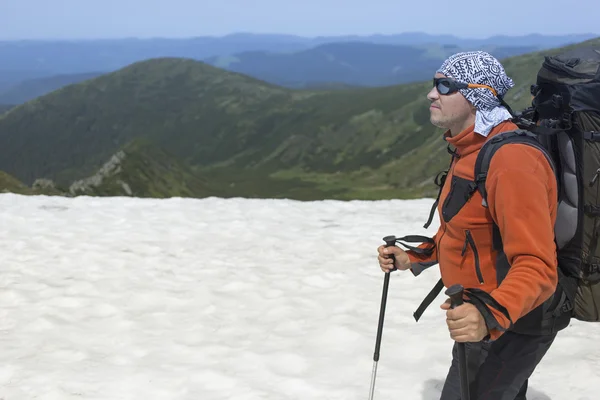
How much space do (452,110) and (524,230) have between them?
1227 millimetres

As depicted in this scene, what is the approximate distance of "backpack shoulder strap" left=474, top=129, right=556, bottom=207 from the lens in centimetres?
395

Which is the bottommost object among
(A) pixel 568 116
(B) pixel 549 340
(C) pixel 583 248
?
(B) pixel 549 340

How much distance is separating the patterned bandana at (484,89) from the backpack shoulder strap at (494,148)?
0.25 metres

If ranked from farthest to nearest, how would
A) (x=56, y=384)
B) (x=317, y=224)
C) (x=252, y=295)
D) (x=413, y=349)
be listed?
(x=317, y=224) → (x=252, y=295) → (x=413, y=349) → (x=56, y=384)

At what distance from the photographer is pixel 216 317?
10242 millimetres

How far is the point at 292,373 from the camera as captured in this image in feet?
26.2

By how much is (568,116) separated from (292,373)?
5422 mm

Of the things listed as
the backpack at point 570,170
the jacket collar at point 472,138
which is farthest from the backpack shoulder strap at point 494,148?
the jacket collar at point 472,138

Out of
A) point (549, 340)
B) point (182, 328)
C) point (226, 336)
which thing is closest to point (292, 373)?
point (226, 336)

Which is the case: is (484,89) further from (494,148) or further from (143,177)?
(143,177)

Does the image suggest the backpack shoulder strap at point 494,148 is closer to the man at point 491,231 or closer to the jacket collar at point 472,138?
the man at point 491,231

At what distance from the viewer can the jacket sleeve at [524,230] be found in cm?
370

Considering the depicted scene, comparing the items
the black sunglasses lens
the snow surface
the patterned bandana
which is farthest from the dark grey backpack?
the snow surface

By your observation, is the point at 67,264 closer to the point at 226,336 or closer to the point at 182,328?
the point at 182,328
